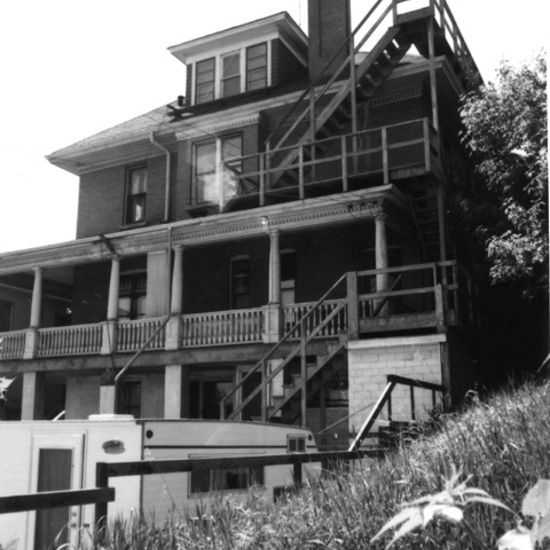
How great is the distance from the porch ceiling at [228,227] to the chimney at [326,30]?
21.5 ft

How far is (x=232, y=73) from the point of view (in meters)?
25.6

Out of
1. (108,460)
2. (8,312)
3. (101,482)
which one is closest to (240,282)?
(8,312)

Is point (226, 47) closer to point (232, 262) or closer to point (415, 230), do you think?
point (232, 262)

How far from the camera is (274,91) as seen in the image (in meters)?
24.3

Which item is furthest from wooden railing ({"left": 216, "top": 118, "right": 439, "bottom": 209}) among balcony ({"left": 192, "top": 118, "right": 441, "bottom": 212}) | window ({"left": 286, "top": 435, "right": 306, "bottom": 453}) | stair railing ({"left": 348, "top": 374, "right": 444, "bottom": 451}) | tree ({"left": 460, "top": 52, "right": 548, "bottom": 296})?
window ({"left": 286, "top": 435, "right": 306, "bottom": 453})

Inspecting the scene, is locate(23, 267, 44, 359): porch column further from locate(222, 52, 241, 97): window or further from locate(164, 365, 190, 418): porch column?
locate(222, 52, 241, 97): window

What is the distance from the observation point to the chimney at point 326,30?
78.5 ft

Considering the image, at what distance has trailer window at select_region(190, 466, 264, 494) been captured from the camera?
9.02 metres

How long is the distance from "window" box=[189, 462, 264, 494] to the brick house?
5.20 metres

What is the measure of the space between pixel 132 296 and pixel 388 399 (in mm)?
14330

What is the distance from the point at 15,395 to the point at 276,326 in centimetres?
Result: 1307

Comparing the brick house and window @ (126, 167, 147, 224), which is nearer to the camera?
the brick house

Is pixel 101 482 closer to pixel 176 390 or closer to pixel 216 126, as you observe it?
pixel 176 390

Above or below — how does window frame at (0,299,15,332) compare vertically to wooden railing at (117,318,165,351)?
above
